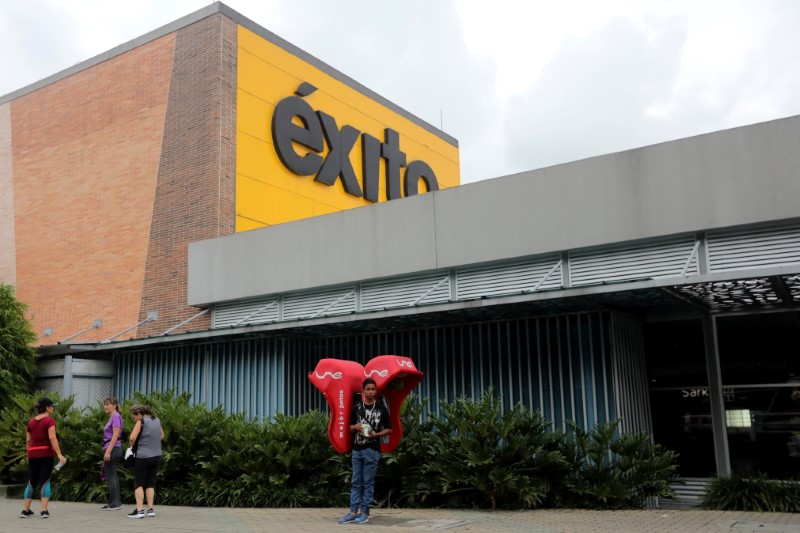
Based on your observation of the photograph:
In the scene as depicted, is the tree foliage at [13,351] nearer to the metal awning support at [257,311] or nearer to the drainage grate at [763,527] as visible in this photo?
the metal awning support at [257,311]

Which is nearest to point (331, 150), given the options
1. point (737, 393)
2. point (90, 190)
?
point (90, 190)

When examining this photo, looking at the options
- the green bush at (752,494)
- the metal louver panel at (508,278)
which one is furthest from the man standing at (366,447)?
the green bush at (752,494)

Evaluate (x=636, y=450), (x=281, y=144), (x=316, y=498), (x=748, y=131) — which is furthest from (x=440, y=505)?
(x=281, y=144)

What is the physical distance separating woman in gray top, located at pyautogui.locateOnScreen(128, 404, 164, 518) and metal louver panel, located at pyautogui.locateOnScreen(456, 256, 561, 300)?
5.48 metres

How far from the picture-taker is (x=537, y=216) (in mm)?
14180

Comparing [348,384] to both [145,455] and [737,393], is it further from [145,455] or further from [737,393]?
[737,393]

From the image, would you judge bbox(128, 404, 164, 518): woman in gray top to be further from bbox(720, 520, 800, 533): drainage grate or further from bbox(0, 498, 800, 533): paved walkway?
bbox(720, 520, 800, 533): drainage grate

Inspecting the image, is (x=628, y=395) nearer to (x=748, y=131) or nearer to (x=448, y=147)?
(x=748, y=131)

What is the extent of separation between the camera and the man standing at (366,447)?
10.2m

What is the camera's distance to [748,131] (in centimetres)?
1239

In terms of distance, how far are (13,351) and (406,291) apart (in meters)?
8.35

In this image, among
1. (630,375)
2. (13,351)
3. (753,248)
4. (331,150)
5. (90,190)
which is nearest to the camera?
(753,248)

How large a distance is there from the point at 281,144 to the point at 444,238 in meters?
7.63

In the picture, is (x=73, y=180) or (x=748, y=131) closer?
(x=748, y=131)
